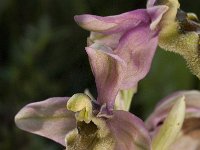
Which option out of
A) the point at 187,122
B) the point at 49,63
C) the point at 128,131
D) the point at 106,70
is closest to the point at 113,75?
the point at 106,70

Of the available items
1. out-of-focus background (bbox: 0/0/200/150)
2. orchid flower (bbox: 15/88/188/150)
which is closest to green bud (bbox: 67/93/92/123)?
orchid flower (bbox: 15/88/188/150)

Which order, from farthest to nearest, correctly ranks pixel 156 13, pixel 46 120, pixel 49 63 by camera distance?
pixel 49 63 < pixel 46 120 < pixel 156 13

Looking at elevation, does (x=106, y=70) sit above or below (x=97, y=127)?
above

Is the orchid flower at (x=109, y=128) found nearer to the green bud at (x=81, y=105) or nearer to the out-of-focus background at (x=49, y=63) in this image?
the green bud at (x=81, y=105)

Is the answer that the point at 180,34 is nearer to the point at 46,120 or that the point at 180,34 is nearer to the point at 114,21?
the point at 114,21

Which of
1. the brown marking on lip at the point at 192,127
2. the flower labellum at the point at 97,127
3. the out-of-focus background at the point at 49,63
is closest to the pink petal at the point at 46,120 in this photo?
the flower labellum at the point at 97,127

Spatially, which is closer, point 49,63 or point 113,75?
point 113,75

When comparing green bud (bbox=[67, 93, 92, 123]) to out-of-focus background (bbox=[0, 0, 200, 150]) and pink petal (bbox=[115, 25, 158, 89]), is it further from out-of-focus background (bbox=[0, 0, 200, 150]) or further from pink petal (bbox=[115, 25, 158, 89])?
out-of-focus background (bbox=[0, 0, 200, 150])
